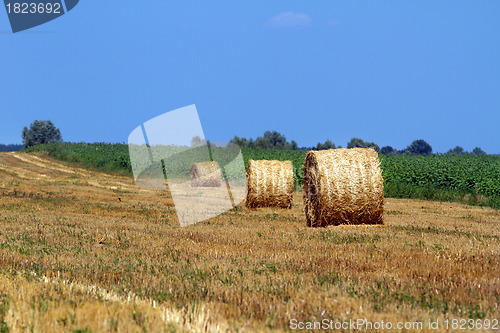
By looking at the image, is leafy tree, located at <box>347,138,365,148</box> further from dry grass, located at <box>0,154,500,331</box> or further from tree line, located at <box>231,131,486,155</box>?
dry grass, located at <box>0,154,500,331</box>

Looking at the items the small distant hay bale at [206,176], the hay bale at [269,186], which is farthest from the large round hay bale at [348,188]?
the small distant hay bale at [206,176]

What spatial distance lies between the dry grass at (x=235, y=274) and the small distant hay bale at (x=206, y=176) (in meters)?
19.9

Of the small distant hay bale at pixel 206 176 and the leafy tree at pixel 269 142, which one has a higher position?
the leafy tree at pixel 269 142

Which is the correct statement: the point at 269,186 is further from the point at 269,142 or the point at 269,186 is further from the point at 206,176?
the point at 269,142

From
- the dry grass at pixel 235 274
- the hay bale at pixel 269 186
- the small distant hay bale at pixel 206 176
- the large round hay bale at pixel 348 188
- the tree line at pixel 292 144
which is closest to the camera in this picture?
the dry grass at pixel 235 274

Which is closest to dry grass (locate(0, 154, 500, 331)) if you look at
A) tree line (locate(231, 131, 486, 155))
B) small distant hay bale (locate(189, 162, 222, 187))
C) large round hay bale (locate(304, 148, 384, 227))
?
large round hay bale (locate(304, 148, 384, 227))

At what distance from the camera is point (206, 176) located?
109 ft

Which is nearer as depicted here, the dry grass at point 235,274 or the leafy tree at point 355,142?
the dry grass at point 235,274

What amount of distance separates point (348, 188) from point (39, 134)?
8772 centimetres

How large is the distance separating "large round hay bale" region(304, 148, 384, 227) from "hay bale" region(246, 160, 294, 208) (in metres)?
5.16

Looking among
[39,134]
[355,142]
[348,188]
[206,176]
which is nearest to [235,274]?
[348,188]

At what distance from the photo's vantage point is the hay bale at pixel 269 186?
63.7 feet

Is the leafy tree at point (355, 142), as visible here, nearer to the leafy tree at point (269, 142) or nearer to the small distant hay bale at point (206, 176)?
the leafy tree at point (269, 142)

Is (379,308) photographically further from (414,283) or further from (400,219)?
(400,219)
